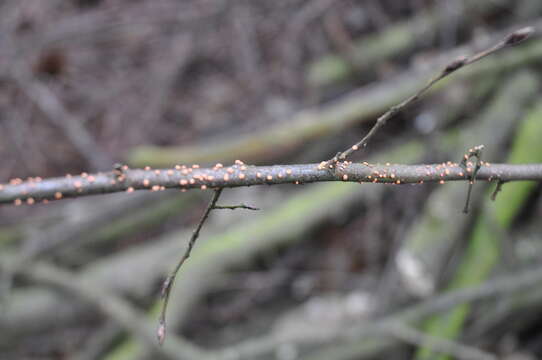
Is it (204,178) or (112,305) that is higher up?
(112,305)

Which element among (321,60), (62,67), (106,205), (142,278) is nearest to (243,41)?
(321,60)

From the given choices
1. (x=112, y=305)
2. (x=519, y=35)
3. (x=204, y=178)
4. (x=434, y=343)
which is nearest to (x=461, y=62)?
(x=519, y=35)

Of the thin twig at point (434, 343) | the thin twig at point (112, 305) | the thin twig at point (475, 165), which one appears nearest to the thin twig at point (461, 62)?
the thin twig at point (475, 165)

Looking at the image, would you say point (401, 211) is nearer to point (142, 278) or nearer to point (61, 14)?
point (142, 278)

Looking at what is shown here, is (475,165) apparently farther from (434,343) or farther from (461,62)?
(434,343)

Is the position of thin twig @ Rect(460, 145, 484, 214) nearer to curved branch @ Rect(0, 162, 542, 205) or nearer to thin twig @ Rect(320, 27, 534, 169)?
Result: curved branch @ Rect(0, 162, 542, 205)

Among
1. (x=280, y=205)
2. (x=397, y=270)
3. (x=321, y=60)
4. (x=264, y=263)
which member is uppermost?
(x=321, y=60)

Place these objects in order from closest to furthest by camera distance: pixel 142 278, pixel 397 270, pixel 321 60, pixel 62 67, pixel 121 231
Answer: pixel 397 270
pixel 142 278
pixel 121 231
pixel 321 60
pixel 62 67
